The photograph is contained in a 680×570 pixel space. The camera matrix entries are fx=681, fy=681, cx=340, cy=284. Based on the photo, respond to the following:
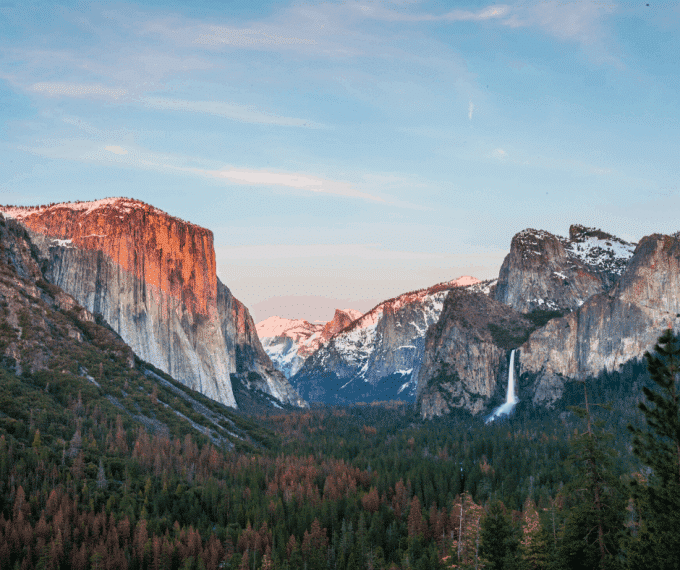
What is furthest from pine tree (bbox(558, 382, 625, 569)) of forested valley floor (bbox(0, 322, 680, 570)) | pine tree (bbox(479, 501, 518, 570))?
pine tree (bbox(479, 501, 518, 570))

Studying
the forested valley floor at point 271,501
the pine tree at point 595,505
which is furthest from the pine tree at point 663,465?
the pine tree at point 595,505

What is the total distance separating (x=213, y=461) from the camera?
545 ft

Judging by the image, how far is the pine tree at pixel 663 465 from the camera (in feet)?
120

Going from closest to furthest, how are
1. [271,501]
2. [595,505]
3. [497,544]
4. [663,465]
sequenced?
[663,465] → [595,505] → [497,544] → [271,501]

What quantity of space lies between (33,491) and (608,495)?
106519mm

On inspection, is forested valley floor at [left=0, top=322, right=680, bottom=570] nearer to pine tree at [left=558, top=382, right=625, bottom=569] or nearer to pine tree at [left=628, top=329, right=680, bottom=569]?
pine tree at [left=558, top=382, right=625, bottom=569]

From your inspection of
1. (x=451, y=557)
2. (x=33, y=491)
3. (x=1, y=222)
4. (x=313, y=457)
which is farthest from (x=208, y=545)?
(x=1, y=222)

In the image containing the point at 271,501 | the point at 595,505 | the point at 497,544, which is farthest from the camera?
the point at 271,501

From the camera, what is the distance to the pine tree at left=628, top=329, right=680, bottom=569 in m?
36.5

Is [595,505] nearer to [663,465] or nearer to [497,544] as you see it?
[663,465]

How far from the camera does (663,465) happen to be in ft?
122

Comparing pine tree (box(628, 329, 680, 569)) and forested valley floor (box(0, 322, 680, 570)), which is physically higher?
pine tree (box(628, 329, 680, 569))

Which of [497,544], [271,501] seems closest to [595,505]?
[497,544]

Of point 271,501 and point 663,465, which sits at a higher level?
point 663,465
